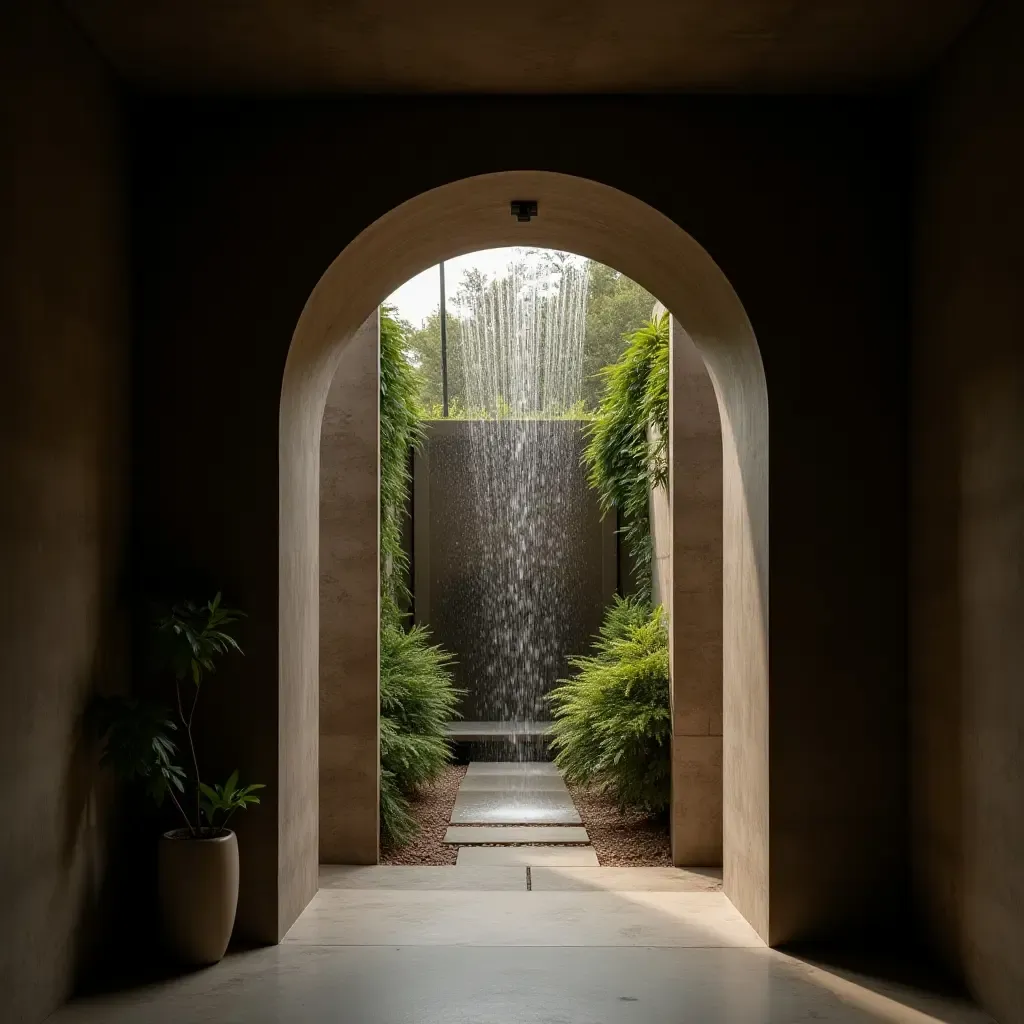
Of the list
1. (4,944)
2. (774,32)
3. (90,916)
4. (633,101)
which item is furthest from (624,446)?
(4,944)

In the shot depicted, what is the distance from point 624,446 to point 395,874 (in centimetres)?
315

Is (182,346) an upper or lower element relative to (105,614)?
upper

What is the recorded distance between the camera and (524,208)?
4.68m

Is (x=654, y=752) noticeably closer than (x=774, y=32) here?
No

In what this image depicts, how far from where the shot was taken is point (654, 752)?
6.42 meters

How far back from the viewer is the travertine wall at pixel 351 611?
Answer: 6.08 meters

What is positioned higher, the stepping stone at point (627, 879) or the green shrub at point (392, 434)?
the green shrub at point (392, 434)

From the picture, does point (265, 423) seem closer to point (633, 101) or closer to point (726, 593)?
point (633, 101)

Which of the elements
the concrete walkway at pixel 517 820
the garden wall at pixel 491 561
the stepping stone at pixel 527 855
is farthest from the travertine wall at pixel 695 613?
the garden wall at pixel 491 561

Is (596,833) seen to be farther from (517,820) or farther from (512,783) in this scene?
(512,783)

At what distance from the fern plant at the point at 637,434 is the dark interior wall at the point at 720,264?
95.8 inches

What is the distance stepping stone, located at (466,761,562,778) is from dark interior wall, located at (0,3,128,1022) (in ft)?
16.6

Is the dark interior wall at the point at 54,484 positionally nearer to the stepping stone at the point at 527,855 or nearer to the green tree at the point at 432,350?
the stepping stone at the point at 527,855

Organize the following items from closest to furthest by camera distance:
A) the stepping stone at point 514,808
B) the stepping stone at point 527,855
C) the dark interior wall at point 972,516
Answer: the dark interior wall at point 972,516, the stepping stone at point 527,855, the stepping stone at point 514,808
